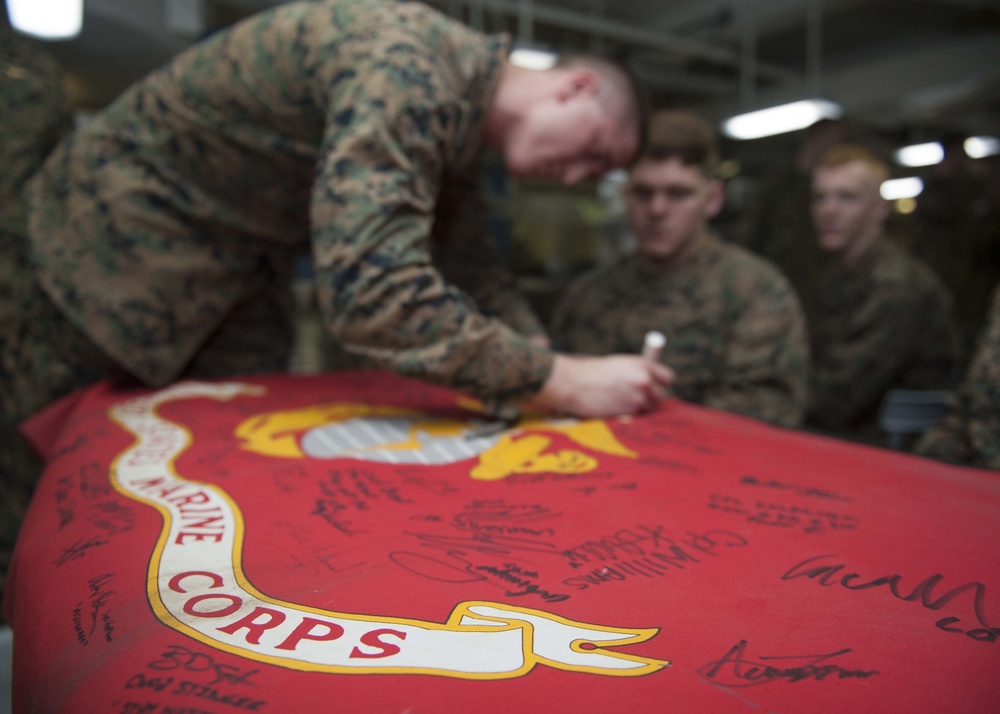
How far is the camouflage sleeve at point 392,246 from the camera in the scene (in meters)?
0.87

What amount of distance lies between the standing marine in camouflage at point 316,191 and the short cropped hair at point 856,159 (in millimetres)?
1643

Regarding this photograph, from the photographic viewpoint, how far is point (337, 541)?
1.84ft

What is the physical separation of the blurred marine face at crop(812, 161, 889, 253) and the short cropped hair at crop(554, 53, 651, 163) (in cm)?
154

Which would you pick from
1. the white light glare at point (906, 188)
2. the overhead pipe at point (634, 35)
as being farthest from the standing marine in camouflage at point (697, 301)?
the overhead pipe at point (634, 35)

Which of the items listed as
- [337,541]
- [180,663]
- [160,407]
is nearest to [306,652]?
[180,663]

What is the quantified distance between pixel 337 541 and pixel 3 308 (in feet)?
3.03

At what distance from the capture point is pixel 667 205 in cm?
171

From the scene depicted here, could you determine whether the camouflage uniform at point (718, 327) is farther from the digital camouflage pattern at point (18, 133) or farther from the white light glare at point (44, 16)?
the white light glare at point (44, 16)

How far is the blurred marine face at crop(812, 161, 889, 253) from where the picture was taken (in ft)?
8.09

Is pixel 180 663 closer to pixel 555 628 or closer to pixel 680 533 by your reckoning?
pixel 555 628
